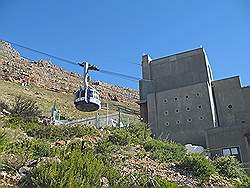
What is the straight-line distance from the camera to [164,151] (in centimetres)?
1927

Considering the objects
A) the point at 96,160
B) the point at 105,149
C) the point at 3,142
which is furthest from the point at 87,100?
the point at 3,142

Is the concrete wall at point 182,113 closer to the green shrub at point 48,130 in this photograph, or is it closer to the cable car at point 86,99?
the green shrub at point 48,130

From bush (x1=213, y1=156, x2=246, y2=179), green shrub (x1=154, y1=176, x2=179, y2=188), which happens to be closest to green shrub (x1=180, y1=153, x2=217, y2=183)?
bush (x1=213, y1=156, x2=246, y2=179)

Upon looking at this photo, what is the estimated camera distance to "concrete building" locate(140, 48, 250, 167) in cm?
3045

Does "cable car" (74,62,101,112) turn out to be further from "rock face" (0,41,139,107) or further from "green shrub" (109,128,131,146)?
"rock face" (0,41,139,107)

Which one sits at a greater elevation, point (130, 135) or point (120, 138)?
point (130, 135)

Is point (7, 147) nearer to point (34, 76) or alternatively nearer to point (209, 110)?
point (209, 110)

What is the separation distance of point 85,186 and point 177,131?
20.4 meters

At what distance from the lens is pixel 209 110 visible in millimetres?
30469

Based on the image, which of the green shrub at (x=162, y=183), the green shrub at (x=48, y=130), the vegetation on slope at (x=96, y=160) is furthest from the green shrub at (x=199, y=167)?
the green shrub at (x=48, y=130)

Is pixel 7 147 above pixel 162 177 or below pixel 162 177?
above

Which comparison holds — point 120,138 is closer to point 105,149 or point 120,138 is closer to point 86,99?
point 105,149

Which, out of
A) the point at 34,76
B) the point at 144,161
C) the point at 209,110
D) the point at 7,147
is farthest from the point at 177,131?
the point at 34,76

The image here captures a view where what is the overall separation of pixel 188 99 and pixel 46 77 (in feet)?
147
